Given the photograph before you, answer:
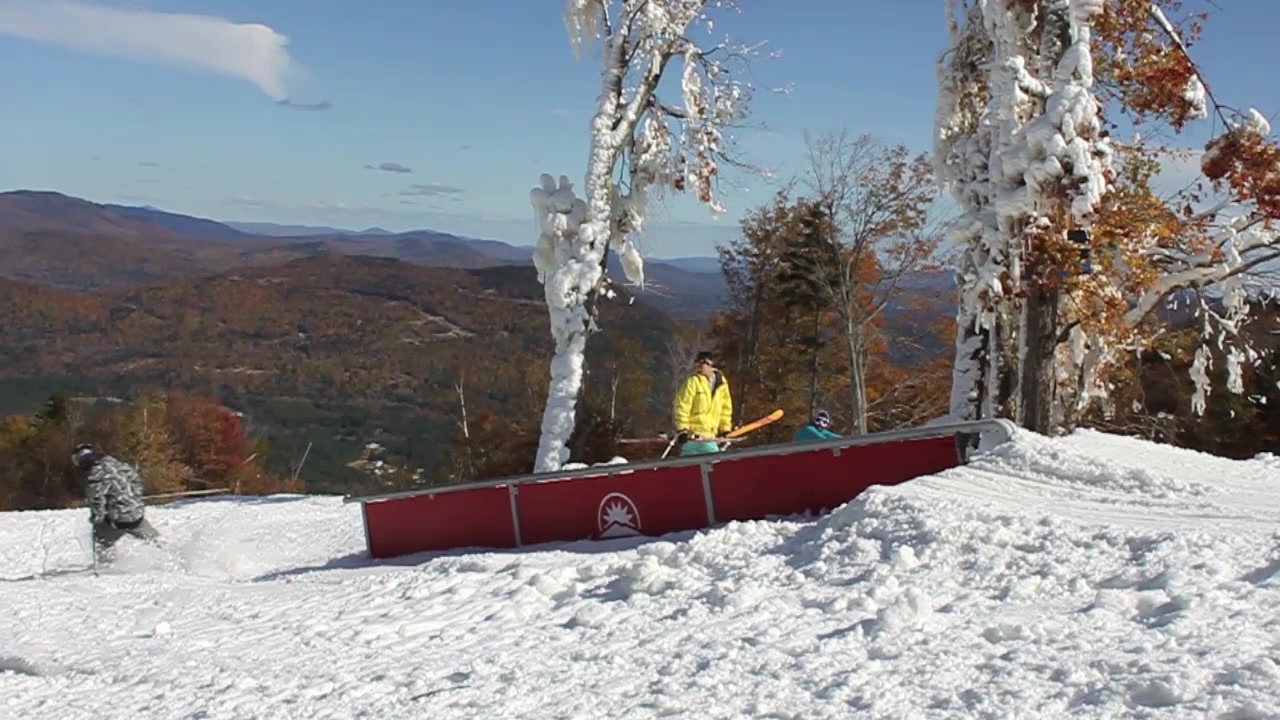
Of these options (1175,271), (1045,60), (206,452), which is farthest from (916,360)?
(206,452)

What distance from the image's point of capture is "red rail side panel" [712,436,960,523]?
1024cm

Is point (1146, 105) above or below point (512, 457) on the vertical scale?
above

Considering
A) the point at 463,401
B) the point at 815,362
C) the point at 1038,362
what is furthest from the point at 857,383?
the point at 463,401

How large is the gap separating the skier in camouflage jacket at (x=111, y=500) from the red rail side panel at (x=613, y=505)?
428 centimetres

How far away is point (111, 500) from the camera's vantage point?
496 inches

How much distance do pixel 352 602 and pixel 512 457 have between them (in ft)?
94.9

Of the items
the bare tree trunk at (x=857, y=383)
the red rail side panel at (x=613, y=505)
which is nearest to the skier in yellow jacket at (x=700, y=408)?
the red rail side panel at (x=613, y=505)

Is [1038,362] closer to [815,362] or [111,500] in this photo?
[111,500]

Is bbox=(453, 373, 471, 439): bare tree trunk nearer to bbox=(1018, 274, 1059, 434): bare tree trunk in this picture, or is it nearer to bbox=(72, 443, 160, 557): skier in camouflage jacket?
bbox=(72, 443, 160, 557): skier in camouflage jacket

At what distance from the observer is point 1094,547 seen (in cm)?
712

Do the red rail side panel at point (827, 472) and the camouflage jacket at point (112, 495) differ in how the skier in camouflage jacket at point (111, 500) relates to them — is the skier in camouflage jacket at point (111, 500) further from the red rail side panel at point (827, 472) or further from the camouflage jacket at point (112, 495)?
the red rail side panel at point (827, 472)

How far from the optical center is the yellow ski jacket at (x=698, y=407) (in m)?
13.0

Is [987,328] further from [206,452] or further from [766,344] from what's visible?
[206,452]

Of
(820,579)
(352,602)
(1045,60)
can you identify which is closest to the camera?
(820,579)
